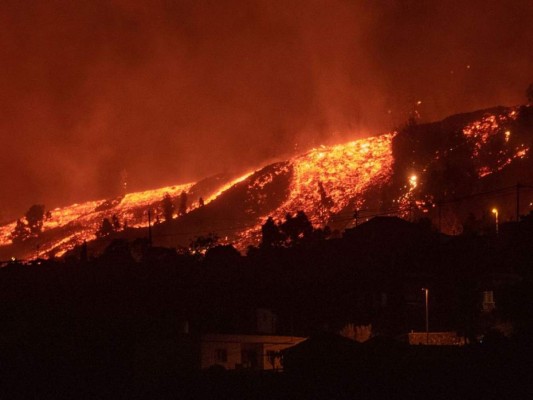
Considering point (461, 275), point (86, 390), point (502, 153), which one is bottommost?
point (86, 390)

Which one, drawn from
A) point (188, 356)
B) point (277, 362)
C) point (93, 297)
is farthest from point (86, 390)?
point (93, 297)

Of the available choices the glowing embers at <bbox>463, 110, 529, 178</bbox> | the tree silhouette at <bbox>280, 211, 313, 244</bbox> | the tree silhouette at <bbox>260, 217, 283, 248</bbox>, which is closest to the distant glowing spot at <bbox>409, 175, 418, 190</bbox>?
the glowing embers at <bbox>463, 110, 529, 178</bbox>

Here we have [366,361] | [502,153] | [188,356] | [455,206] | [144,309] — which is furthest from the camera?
[502,153]

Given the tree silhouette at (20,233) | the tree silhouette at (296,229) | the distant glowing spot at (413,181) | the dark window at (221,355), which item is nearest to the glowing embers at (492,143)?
the distant glowing spot at (413,181)

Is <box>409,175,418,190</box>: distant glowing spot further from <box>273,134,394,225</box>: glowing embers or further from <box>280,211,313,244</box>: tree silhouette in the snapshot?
<box>280,211,313,244</box>: tree silhouette

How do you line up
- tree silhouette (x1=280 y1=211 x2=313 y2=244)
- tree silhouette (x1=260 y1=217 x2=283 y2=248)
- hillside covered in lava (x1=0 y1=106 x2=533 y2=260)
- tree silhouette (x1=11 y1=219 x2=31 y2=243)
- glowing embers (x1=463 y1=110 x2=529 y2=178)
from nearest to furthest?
tree silhouette (x1=260 y1=217 x2=283 y2=248), tree silhouette (x1=280 y1=211 x2=313 y2=244), hillside covered in lava (x1=0 y1=106 x2=533 y2=260), glowing embers (x1=463 y1=110 x2=529 y2=178), tree silhouette (x1=11 y1=219 x2=31 y2=243)

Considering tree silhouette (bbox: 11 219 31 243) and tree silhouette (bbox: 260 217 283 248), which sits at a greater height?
tree silhouette (bbox: 11 219 31 243)

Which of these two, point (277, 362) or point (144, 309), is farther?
point (144, 309)

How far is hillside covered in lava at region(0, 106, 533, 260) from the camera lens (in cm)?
12762

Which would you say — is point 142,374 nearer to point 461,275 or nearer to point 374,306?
point 374,306

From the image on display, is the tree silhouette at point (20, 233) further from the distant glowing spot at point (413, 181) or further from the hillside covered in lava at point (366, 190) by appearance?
the distant glowing spot at point (413, 181)

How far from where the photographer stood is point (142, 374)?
40.8 meters

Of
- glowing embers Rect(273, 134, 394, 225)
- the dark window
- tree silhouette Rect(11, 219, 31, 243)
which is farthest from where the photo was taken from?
tree silhouette Rect(11, 219, 31, 243)

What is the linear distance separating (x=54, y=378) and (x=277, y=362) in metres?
9.20
